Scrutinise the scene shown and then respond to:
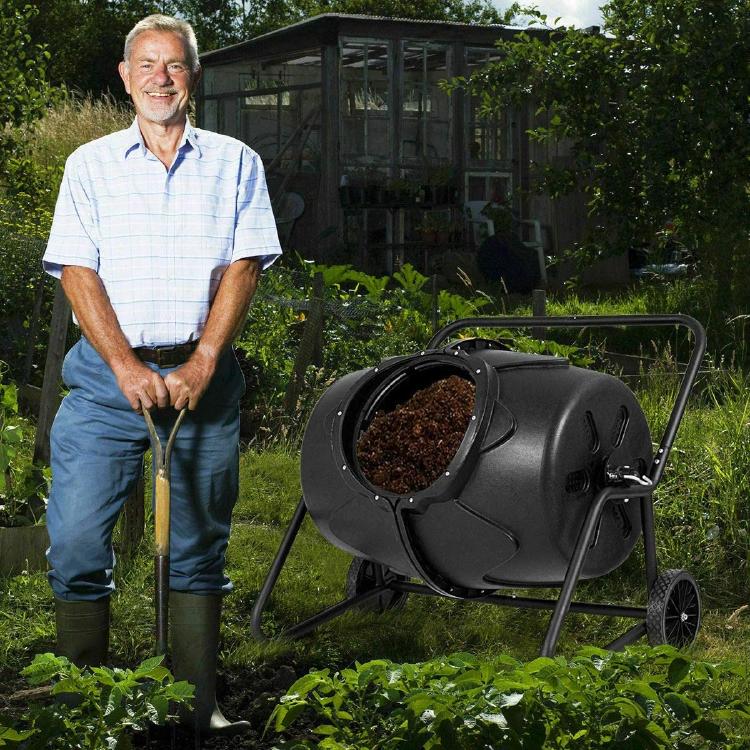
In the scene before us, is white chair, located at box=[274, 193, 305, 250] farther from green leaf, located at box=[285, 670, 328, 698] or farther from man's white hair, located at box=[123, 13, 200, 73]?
green leaf, located at box=[285, 670, 328, 698]

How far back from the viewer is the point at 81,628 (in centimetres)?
343

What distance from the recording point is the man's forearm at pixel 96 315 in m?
3.21

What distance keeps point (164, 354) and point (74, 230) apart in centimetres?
40

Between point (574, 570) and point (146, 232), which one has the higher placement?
point (146, 232)

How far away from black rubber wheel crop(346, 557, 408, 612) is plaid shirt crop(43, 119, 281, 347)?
1.39m

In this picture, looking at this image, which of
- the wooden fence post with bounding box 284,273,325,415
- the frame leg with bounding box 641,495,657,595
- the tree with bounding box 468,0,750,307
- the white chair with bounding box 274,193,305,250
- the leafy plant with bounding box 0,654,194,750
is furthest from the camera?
the white chair with bounding box 274,193,305,250

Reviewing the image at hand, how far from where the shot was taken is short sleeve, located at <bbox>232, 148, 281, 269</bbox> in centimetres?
336

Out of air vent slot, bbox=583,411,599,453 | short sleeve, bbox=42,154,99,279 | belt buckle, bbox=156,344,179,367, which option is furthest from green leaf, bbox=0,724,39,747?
air vent slot, bbox=583,411,599,453

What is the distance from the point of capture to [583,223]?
55.3ft

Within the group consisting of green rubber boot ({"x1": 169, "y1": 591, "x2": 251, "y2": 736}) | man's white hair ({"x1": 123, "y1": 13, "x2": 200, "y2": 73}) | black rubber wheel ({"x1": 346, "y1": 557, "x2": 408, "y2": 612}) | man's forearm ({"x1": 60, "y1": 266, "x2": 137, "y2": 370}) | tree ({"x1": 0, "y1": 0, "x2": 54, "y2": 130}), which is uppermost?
tree ({"x1": 0, "y1": 0, "x2": 54, "y2": 130})

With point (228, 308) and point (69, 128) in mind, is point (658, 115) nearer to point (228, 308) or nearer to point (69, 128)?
point (228, 308)

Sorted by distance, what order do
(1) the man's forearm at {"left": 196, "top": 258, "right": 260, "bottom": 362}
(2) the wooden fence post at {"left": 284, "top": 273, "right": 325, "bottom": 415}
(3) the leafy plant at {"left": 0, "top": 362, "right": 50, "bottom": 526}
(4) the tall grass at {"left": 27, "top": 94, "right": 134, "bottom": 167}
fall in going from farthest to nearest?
1. (4) the tall grass at {"left": 27, "top": 94, "right": 134, "bottom": 167}
2. (2) the wooden fence post at {"left": 284, "top": 273, "right": 325, "bottom": 415}
3. (3) the leafy plant at {"left": 0, "top": 362, "right": 50, "bottom": 526}
4. (1) the man's forearm at {"left": 196, "top": 258, "right": 260, "bottom": 362}

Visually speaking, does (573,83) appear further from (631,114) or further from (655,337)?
(655,337)

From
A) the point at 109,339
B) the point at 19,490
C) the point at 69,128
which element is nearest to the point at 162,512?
the point at 109,339
